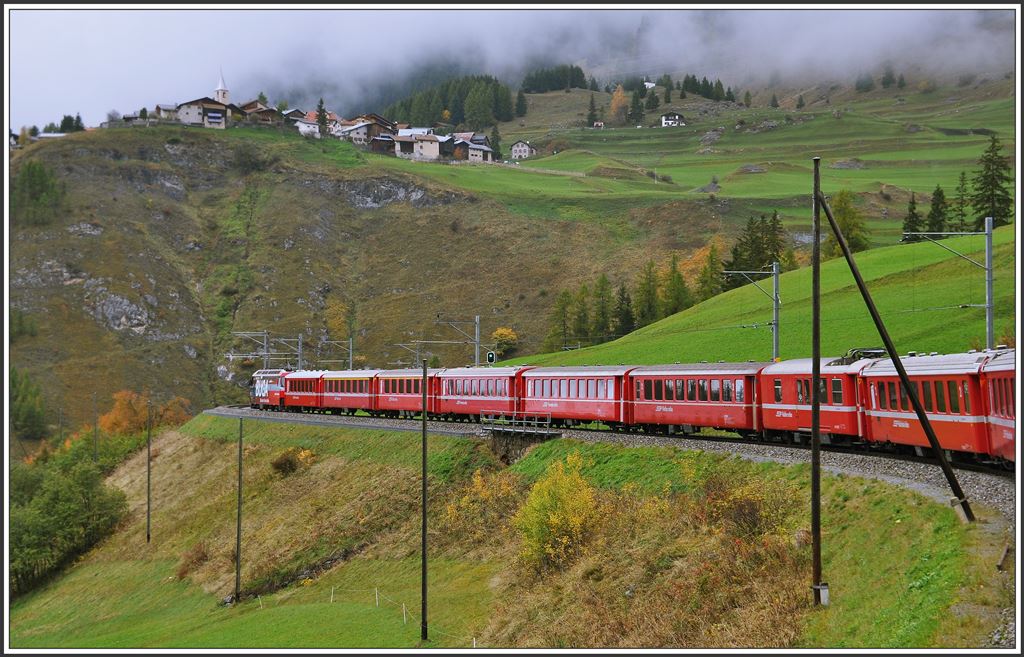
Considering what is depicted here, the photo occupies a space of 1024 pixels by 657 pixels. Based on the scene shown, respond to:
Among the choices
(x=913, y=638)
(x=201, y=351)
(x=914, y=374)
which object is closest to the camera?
(x=913, y=638)

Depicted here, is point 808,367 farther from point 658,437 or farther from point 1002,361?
point 1002,361

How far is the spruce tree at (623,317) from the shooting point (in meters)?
113

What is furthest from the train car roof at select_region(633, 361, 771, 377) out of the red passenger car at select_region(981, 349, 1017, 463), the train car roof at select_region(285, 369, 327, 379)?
the train car roof at select_region(285, 369, 327, 379)

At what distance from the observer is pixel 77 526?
6662 cm

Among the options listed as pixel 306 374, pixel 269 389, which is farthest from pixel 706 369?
pixel 269 389

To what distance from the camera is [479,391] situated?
53.2 meters

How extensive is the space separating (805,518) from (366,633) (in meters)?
15.4

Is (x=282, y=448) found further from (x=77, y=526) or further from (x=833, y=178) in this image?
(x=833, y=178)

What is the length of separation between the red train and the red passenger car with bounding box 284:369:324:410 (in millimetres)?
12898

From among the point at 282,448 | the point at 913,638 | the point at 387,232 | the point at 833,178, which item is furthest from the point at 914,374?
the point at 833,178

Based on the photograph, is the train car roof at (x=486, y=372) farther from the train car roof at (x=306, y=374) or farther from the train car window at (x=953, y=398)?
the train car window at (x=953, y=398)

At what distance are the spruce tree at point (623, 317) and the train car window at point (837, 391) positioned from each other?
80648mm

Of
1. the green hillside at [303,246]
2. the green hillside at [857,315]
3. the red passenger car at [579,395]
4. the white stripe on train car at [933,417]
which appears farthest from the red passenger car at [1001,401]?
the green hillside at [303,246]

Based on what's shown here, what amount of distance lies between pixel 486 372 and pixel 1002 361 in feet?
109
